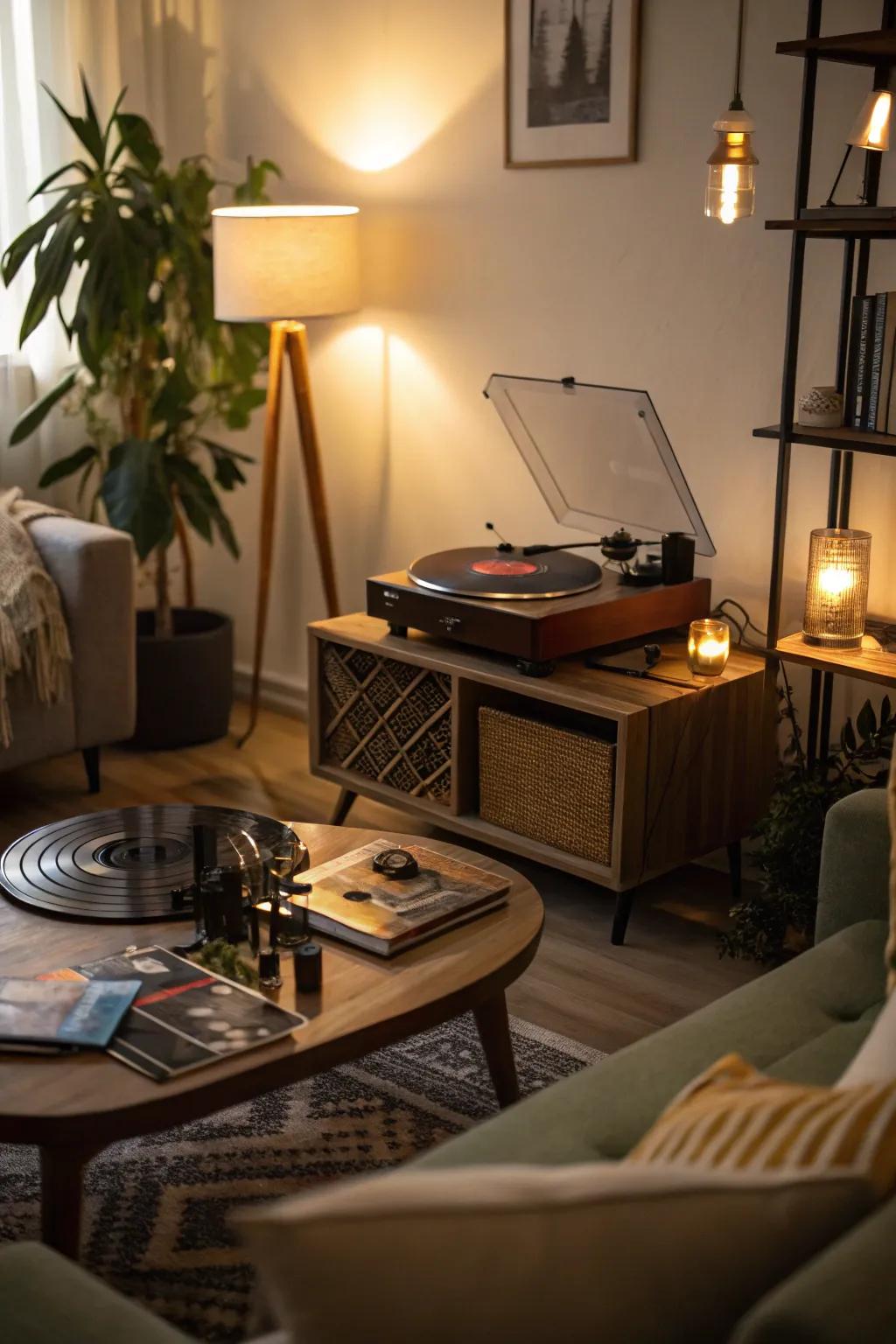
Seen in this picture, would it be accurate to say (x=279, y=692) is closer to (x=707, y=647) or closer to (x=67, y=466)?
(x=67, y=466)

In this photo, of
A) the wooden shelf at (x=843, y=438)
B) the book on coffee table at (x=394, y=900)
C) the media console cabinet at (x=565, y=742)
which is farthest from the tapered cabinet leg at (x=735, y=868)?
the book on coffee table at (x=394, y=900)

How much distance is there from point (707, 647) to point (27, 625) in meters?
1.45

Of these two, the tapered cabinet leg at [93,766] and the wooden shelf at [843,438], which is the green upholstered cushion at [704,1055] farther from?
the tapered cabinet leg at [93,766]

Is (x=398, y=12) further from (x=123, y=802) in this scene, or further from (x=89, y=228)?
(x=123, y=802)

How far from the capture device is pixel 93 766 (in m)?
3.51

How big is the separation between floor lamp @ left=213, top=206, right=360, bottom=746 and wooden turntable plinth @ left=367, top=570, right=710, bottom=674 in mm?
755

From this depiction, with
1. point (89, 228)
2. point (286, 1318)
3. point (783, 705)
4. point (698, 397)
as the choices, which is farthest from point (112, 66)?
point (286, 1318)

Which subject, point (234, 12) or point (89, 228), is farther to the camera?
point (234, 12)

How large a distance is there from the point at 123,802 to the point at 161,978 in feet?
5.53

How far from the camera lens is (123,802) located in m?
3.44

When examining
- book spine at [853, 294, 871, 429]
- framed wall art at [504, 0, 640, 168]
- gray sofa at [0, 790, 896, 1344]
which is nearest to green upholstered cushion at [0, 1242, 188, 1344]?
gray sofa at [0, 790, 896, 1344]

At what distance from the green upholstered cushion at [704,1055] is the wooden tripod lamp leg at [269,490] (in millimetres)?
2240

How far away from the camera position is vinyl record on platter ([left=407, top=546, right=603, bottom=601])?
2.84m

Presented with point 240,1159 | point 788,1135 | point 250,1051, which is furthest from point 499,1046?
point 788,1135
